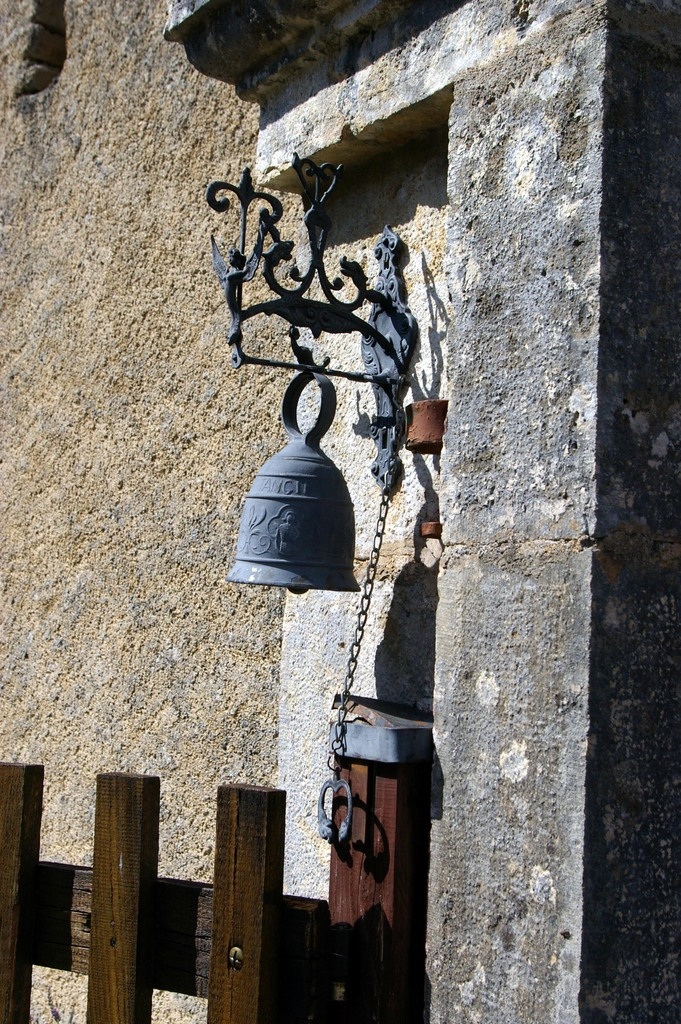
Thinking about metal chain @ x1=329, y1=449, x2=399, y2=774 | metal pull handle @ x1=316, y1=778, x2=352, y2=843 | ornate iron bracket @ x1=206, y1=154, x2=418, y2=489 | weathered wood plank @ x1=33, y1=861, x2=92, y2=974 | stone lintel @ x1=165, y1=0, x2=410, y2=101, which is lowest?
weathered wood plank @ x1=33, y1=861, x2=92, y2=974

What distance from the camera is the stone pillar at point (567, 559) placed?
1588 millimetres

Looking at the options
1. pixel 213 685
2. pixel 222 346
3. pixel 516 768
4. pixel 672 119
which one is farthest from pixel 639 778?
pixel 222 346

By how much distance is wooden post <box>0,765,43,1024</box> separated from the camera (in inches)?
79.0

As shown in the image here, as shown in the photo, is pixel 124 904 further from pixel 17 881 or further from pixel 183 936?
pixel 17 881

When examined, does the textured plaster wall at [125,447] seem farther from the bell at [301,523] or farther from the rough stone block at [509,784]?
the rough stone block at [509,784]

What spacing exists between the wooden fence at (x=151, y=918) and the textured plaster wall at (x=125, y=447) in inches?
31.0

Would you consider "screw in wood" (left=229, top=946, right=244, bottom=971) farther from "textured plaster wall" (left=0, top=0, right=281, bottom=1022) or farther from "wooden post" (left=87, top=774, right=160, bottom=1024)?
"textured plaster wall" (left=0, top=0, right=281, bottom=1022)

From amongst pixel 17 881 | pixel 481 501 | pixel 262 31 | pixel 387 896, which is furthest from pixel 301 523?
pixel 262 31

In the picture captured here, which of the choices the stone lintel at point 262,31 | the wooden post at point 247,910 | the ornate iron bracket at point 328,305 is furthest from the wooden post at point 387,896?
the stone lintel at point 262,31

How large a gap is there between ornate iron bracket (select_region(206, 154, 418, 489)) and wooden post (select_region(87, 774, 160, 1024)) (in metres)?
0.67

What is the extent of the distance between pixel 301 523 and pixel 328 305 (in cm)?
37

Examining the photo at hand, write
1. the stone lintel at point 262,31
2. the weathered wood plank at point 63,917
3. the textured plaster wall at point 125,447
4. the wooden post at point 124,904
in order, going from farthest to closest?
1. the textured plaster wall at point 125,447
2. the stone lintel at point 262,31
3. the weathered wood plank at point 63,917
4. the wooden post at point 124,904

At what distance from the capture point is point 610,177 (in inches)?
65.5

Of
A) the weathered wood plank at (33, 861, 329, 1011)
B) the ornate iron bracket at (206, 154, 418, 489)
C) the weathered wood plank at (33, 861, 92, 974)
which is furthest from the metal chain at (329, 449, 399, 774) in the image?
the weathered wood plank at (33, 861, 92, 974)
